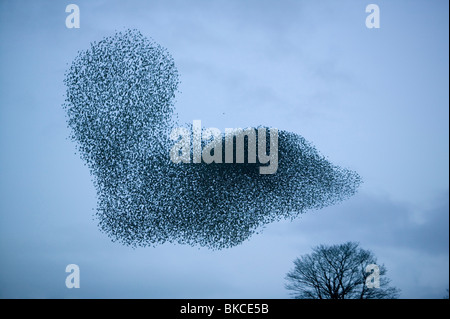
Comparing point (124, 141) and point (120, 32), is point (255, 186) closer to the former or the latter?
point (124, 141)

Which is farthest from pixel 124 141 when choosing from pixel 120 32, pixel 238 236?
pixel 238 236

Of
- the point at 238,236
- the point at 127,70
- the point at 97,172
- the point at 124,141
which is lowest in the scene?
the point at 238,236

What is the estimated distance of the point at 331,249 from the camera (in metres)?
30.1

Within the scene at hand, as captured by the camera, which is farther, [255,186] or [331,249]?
[331,249]

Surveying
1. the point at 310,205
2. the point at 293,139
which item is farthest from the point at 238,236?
the point at 293,139

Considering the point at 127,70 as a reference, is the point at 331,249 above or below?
below

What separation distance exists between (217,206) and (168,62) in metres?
7.54

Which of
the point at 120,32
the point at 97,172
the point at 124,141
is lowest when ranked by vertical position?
the point at 97,172
